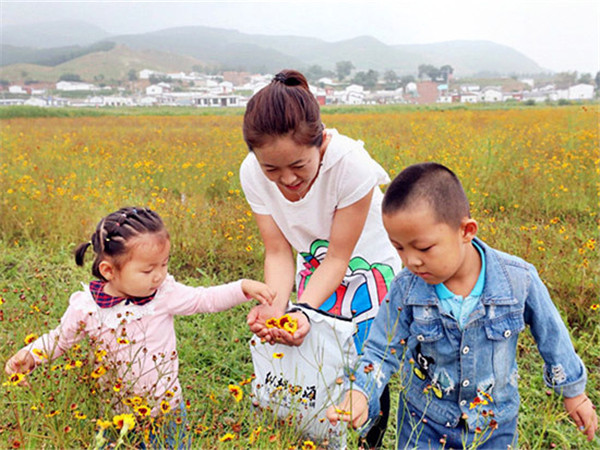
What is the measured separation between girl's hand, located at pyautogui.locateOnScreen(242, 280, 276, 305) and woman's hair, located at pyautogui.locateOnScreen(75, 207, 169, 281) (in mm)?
352

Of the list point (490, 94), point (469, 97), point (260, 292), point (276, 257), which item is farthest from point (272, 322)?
point (469, 97)

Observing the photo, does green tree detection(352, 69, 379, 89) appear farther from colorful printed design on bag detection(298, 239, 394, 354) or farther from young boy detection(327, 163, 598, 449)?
young boy detection(327, 163, 598, 449)

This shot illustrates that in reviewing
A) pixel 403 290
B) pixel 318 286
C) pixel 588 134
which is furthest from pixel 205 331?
pixel 588 134

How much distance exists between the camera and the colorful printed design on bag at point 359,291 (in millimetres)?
1929

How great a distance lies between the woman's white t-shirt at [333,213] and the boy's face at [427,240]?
1.63 feet

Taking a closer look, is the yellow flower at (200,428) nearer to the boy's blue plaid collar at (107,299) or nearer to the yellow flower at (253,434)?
the yellow flower at (253,434)

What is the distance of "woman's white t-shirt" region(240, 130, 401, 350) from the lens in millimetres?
1829

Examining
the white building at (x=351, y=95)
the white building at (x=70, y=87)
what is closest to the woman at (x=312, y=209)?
the white building at (x=351, y=95)

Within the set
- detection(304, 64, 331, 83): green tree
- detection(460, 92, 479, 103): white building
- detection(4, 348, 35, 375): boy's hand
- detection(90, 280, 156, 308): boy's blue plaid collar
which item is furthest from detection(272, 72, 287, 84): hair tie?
detection(460, 92, 479, 103): white building

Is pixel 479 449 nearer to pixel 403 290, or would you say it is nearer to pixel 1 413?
pixel 403 290

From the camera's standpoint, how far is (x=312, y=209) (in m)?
1.89

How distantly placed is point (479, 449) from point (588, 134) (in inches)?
243

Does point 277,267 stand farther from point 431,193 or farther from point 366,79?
point 366,79

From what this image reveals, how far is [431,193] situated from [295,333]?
609mm
